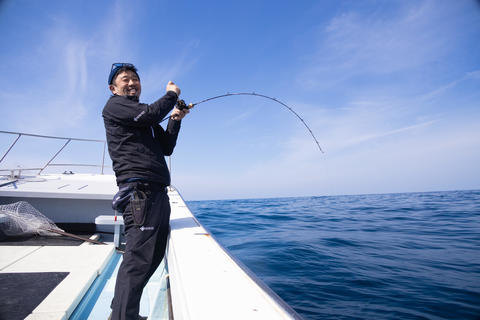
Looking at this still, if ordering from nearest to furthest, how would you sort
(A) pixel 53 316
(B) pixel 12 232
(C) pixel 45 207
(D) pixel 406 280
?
(A) pixel 53 316
(D) pixel 406 280
(B) pixel 12 232
(C) pixel 45 207

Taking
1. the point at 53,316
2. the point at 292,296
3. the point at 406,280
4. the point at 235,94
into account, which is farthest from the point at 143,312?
the point at 406,280

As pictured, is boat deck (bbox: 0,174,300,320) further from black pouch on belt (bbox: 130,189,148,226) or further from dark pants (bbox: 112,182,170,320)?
black pouch on belt (bbox: 130,189,148,226)

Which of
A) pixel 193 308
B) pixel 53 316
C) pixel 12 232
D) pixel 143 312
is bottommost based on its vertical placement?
pixel 143 312

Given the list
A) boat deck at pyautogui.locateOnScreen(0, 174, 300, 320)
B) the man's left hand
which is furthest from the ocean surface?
the man's left hand

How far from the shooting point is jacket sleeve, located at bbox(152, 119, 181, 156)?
6.10ft

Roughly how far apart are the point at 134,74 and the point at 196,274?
1.61 metres

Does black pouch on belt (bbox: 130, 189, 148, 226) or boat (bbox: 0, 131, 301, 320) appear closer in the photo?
boat (bbox: 0, 131, 301, 320)

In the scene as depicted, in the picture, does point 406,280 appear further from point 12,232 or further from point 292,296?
point 12,232

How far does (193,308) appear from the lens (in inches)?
31.4

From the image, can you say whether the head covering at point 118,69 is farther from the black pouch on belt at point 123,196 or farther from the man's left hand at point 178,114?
the black pouch on belt at point 123,196

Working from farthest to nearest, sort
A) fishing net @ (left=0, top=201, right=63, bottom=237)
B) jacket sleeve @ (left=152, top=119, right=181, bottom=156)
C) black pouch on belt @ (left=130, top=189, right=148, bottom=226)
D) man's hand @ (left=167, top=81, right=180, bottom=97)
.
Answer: fishing net @ (left=0, top=201, right=63, bottom=237)
jacket sleeve @ (left=152, top=119, right=181, bottom=156)
man's hand @ (left=167, top=81, right=180, bottom=97)
black pouch on belt @ (left=130, top=189, right=148, bottom=226)

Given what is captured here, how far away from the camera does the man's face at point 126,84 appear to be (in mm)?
1696

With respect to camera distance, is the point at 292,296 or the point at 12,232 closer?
the point at 292,296

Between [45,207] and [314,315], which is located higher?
[45,207]
